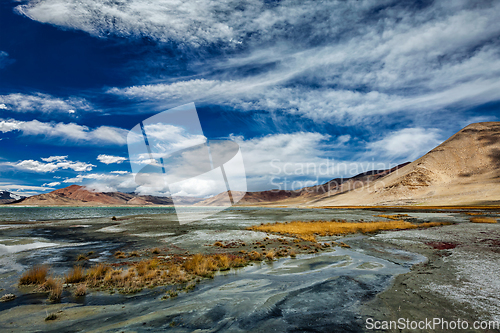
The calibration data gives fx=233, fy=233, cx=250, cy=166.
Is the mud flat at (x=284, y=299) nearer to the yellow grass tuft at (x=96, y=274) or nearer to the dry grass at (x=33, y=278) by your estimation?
the dry grass at (x=33, y=278)

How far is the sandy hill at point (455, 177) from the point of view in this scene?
347 ft

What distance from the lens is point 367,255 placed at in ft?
56.2

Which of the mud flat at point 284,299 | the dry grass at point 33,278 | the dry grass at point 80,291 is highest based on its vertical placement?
the dry grass at point 33,278

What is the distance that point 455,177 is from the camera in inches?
5069

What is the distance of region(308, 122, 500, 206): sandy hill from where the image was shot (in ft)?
347

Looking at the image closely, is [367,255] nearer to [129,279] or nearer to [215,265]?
[215,265]

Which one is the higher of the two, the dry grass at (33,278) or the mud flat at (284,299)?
the dry grass at (33,278)

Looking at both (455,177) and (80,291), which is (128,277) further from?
(455,177)

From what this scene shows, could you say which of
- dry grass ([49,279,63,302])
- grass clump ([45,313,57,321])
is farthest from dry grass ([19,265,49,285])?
grass clump ([45,313,57,321])

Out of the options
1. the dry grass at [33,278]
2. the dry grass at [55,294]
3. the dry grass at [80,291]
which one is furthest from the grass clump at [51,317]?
the dry grass at [33,278]

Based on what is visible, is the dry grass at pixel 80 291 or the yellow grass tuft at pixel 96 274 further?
the yellow grass tuft at pixel 96 274

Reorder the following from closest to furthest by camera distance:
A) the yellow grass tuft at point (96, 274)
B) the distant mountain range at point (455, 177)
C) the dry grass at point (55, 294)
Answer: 1. the dry grass at point (55, 294)
2. the yellow grass tuft at point (96, 274)
3. the distant mountain range at point (455, 177)

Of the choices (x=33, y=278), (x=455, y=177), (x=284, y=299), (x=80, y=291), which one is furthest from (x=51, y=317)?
(x=455, y=177)

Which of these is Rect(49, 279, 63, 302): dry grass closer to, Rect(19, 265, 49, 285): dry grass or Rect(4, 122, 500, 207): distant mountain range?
Rect(19, 265, 49, 285): dry grass
